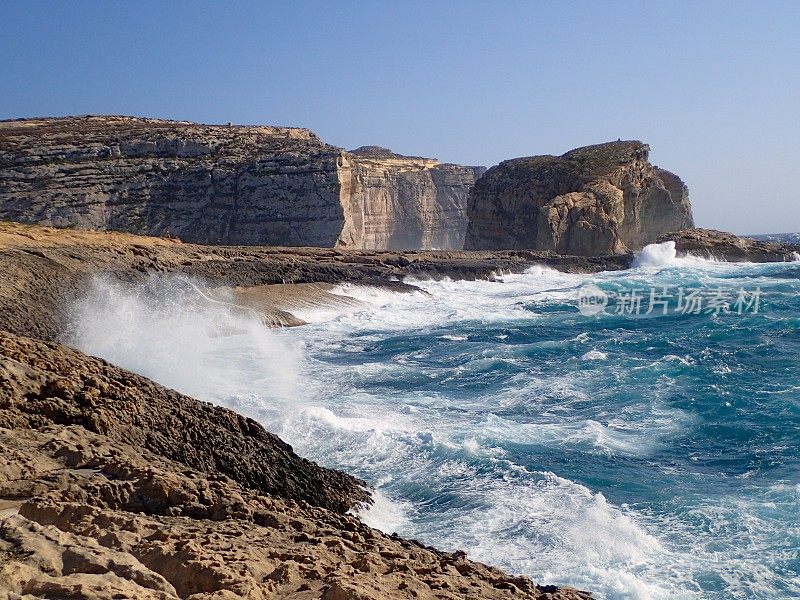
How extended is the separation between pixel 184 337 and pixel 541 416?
33.6 ft

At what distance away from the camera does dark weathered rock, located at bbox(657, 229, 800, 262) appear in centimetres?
5322

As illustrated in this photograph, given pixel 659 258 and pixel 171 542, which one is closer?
pixel 171 542

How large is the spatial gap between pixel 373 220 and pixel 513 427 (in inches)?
2331

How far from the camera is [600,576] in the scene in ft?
22.4

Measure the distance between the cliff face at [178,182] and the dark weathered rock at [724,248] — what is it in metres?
22.4

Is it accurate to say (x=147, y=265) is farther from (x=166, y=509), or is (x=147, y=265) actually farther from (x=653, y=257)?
(x=653, y=257)

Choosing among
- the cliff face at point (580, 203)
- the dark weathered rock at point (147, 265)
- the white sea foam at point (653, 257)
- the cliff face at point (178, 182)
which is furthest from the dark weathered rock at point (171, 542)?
the white sea foam at point (653, 257)

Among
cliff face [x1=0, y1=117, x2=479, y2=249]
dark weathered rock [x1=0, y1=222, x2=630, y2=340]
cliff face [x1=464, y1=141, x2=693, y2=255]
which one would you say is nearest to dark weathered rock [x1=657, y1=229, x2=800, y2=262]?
cliff face [x1=464, y1=141, x2=693, y2=255]

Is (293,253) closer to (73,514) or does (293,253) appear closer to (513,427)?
(513,427)

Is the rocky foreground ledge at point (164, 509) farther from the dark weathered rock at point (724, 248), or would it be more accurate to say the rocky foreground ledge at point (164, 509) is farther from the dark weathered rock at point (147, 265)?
the dark weathered rock at point (724, 248)

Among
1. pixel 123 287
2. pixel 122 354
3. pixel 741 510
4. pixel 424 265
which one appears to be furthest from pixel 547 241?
pixel 741 510

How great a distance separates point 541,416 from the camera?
12766 mm

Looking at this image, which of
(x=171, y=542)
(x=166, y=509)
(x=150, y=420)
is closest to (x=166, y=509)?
(x=166, y=509)

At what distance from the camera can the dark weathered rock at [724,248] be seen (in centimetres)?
5322
